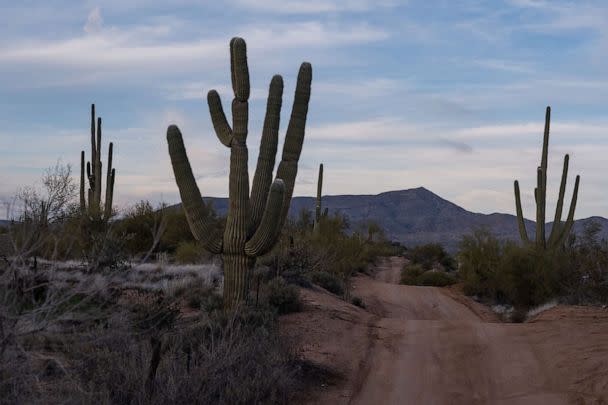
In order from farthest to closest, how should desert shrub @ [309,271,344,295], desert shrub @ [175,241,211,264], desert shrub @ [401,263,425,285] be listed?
desert shrub @ [401,263,425,285]
desert shrub @ [175,241,211,264]
desert shrub @ [309,271,344,295]

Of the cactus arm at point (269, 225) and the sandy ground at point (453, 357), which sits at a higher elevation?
the cactus arm at point (269, 225)

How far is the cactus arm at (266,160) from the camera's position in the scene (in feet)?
52.1

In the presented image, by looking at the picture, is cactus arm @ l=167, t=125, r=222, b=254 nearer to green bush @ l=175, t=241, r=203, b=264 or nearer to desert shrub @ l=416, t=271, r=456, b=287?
green bush @ l=175, t=241, r=203, b=264

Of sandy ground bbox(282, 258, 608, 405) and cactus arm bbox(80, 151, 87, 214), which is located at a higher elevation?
cactus arm bbox(80, 151, 87, 214)

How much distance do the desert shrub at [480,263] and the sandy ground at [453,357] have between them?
353 inches

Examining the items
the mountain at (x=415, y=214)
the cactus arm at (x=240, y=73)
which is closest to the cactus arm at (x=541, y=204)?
the cactus arm at (x=240, y=73)

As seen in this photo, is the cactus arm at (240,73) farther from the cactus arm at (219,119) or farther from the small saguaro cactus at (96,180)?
the small saguaro cactus at (96,180)

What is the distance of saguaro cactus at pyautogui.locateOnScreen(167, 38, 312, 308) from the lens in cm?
1525

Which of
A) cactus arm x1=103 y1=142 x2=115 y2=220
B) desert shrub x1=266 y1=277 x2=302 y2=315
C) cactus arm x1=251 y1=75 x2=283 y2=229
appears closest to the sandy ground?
desert shrub x1=266 y1=277 x2=302 y2=315

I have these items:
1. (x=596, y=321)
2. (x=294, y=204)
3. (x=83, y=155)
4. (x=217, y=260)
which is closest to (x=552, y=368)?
(x=596, y=321)

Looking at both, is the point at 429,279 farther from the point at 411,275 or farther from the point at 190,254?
the point at 190,254

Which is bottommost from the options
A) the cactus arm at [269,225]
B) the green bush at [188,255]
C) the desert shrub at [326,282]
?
the desert shrub at [326,282]

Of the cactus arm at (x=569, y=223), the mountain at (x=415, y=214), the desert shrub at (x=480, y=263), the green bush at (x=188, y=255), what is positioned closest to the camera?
the green bush at (x=188, y=255)

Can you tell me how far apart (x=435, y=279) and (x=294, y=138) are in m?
22.4
